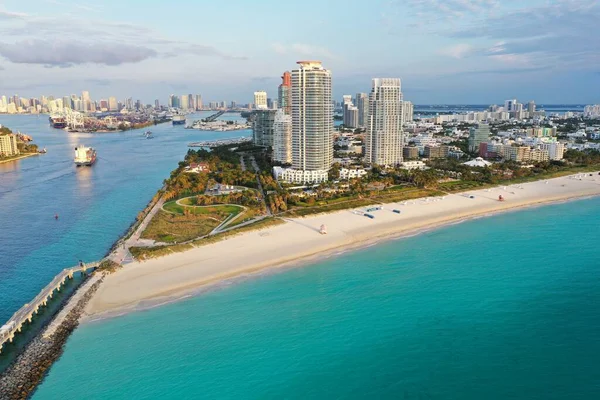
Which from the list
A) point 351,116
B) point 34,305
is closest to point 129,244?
point 34,305

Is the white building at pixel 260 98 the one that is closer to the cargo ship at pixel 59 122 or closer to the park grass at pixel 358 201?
the cargo ship at pixel 59 122

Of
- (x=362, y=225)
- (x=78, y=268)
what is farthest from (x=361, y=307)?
(x=78, y=268)

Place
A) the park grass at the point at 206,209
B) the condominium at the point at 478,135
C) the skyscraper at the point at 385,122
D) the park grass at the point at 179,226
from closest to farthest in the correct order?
1. the park grass at the point at 179,226
2. the park grass at the point at 206,209
3. the skyscraper at the point at 385,122
4. the condominium at the point at 478,135

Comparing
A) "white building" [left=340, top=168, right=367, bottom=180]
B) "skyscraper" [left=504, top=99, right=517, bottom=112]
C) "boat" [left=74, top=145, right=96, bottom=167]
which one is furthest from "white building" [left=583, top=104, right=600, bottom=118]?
"boat" [left=74, top=145, right=96, bottom=167]

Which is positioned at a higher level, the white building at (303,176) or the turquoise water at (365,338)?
the white building at (303,176)

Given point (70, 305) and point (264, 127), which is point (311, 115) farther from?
point (70, 305)

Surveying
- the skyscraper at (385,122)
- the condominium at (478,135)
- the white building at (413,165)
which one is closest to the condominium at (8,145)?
the skyscraper at (385,122)

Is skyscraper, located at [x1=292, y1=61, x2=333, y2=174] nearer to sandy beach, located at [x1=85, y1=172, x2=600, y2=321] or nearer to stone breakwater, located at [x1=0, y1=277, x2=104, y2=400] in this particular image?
sandy beach, located at [x1=85, y1=172, x2=600, y2=321]
